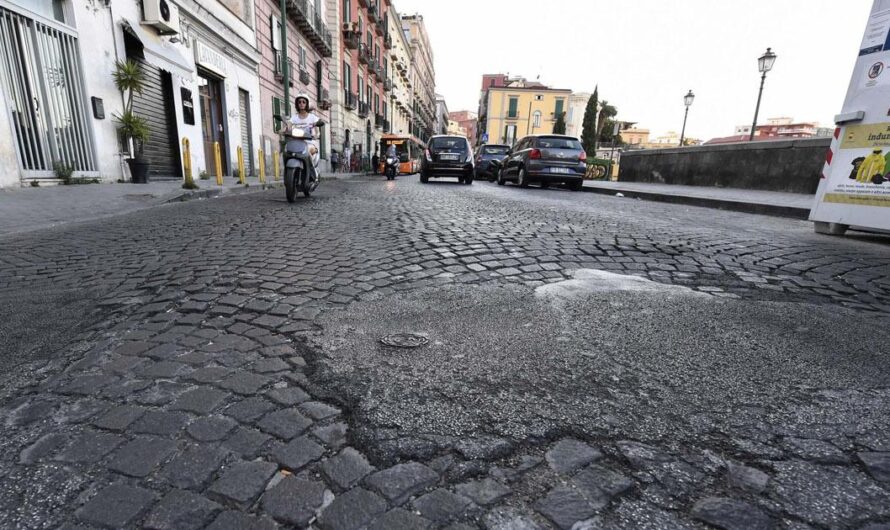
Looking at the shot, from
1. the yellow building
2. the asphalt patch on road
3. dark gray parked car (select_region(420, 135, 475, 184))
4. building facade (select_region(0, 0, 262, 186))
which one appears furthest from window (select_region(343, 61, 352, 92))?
the yellow building

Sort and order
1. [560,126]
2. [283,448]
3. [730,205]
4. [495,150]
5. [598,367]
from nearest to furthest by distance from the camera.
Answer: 1. [283,448]
2. [598,367]
3. [730,205]
4. [495,150]
5. [560,126]

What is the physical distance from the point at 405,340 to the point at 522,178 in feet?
38.5

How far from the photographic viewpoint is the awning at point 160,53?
1017cm

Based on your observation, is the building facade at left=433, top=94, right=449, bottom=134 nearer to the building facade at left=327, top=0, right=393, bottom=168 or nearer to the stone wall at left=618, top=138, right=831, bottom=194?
the building facade at left=327, top=0, right=393, bottom=168

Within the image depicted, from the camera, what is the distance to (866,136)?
5.12 m

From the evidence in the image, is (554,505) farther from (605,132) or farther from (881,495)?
(605,132)

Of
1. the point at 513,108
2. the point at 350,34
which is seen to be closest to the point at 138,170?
the point at 350,34

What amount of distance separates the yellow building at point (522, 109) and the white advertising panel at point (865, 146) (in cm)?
5831

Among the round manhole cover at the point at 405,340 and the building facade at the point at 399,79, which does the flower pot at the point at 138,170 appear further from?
the building facade at the point at 399,79

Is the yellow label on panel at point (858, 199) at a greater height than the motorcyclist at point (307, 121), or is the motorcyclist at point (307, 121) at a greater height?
the motorcyclist at point (307, 121)

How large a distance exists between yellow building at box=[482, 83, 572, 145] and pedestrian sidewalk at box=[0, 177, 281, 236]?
5705 centimetres

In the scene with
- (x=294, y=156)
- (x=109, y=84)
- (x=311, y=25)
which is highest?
(x=311, y=25)

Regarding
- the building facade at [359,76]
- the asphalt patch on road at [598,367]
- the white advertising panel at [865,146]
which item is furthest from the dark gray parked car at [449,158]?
the building facade at [359,76]

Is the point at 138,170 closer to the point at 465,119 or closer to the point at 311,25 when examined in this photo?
the point at 311,25
